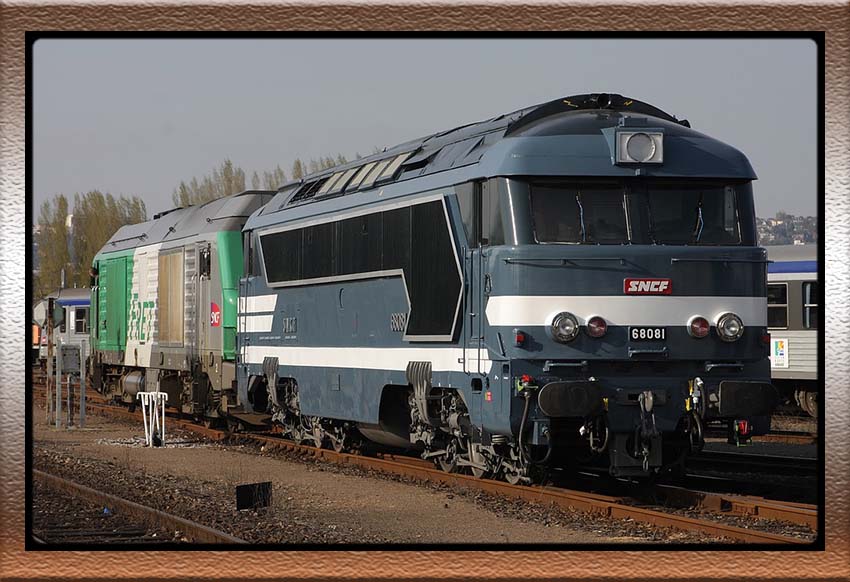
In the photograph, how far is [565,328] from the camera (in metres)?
11.4

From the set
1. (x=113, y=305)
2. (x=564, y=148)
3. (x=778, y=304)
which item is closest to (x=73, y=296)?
(x=113, y=305)

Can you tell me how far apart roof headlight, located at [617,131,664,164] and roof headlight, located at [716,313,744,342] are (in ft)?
5.18

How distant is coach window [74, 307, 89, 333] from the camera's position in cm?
4312

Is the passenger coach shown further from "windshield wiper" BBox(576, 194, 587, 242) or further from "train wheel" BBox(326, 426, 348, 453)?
"windshield wiper" BBox(576, 194, 587, 242)

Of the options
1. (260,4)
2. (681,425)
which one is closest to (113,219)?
(681,425)

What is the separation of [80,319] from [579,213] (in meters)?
34.4

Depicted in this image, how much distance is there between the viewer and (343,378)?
52.0 feet

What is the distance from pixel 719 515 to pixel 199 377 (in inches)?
513

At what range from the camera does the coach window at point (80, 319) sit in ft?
141

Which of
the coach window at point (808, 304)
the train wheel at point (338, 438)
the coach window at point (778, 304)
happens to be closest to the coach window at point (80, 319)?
the coach window at point (778, 304)

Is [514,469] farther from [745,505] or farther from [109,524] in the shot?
[109,524]

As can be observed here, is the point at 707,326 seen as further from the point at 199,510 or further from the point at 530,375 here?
the point at 199,510

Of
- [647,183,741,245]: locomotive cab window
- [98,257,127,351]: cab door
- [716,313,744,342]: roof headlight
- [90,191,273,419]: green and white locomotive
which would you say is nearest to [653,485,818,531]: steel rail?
[716,313,744,342]: roof headlight

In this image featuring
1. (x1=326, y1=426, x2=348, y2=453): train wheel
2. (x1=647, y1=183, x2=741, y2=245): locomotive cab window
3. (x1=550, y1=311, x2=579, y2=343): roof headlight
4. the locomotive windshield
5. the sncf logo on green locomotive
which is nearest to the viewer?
(x1=550, y1=311, x2=579, y2=343): roof headlight
